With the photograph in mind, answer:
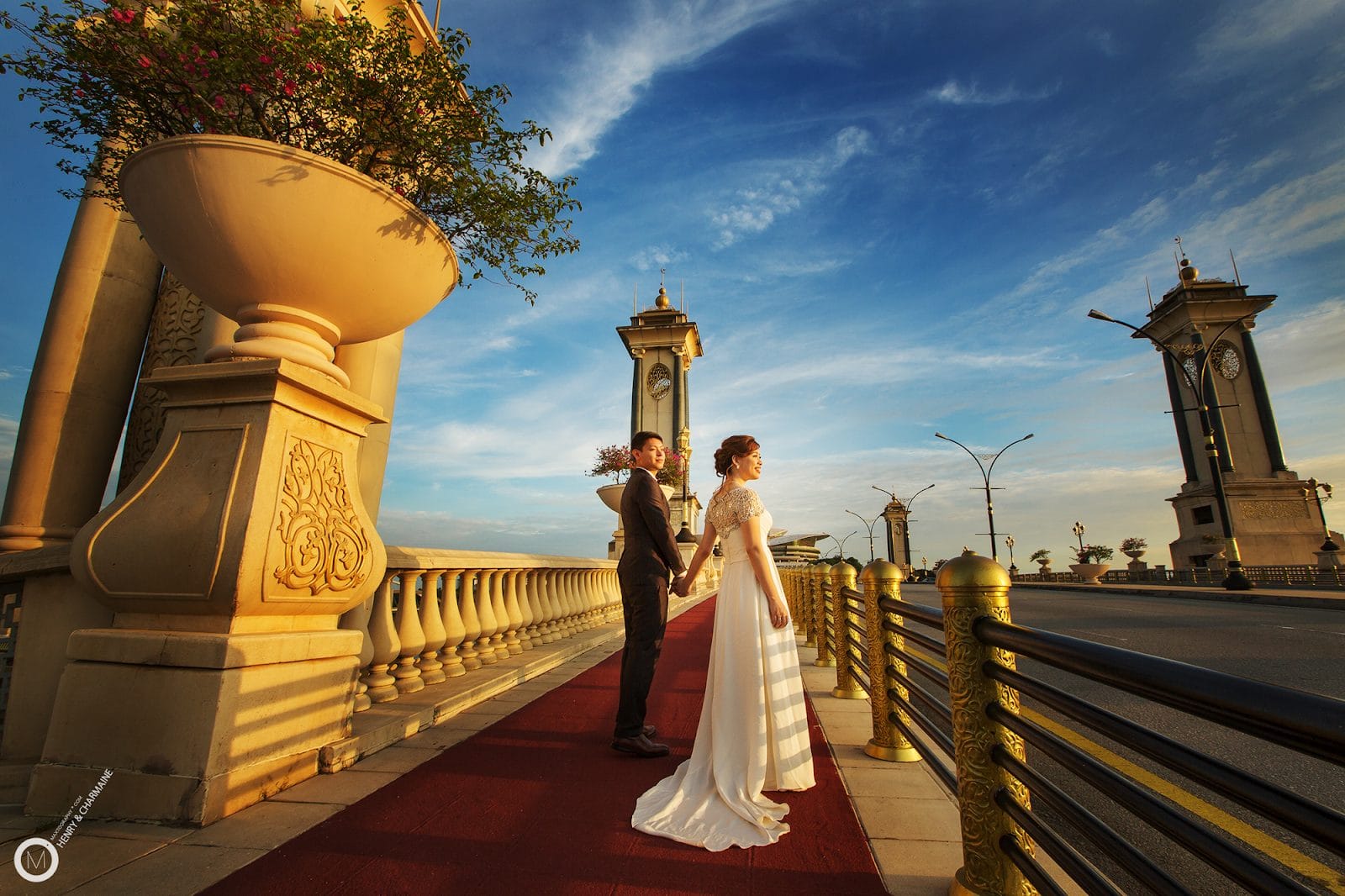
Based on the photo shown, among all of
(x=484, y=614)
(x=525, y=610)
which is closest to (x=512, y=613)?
(x=525, y=610)

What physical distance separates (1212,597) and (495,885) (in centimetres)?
2010

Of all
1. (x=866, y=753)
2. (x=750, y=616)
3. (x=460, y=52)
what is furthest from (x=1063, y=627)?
(x=460, y=52)

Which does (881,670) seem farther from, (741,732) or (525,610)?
(525,610)

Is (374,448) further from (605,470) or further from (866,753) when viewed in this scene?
(605,470)

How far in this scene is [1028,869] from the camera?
156 cm

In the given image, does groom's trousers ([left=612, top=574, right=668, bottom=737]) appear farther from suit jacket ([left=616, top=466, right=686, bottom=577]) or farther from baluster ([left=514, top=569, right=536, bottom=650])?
baluster ([left=514, top=569, right=536, bottom=650])

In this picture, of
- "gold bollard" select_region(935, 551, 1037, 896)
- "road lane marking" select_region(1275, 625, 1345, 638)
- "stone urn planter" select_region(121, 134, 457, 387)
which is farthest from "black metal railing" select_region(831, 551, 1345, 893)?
"road lane marking" select_region(1275, 625, 1345, 638)

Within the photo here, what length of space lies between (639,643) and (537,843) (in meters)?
1.31

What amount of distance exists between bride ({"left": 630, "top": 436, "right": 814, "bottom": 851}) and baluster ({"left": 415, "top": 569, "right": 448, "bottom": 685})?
2.12 metres

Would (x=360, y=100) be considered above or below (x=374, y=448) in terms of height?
above

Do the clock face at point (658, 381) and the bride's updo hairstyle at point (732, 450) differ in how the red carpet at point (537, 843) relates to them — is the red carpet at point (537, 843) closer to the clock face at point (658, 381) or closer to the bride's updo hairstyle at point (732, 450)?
the bride's updo hairstyle at point (732, 450)


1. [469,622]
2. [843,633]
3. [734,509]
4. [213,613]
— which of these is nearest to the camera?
[213,613]

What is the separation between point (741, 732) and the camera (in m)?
2.72

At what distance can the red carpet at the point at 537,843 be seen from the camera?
1.88 meters
